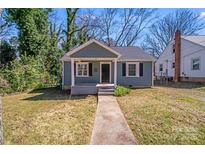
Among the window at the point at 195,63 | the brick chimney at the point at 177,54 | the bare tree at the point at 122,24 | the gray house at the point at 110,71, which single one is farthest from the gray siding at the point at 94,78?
the bare tree at the point at 122,24

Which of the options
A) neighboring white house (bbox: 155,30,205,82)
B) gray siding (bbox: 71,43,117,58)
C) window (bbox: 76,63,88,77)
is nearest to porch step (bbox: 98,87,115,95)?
gray siding (bbox: 71,43,117,58)

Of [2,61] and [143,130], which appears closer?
[143,130]

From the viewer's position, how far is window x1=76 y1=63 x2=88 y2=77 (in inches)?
674

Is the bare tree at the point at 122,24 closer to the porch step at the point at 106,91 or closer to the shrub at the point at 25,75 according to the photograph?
the shrub at the point at 25,75

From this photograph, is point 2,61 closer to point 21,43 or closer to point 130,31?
point 21,43

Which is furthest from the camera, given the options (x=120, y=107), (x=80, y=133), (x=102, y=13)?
(x=102, y=13)

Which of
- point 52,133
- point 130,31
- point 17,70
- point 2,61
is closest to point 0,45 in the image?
point 2,61

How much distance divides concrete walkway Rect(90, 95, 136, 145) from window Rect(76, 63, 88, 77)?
28.5 feet

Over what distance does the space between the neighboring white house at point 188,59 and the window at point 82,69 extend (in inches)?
422

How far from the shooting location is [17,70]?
16844mm

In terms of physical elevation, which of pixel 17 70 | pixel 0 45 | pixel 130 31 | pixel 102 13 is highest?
pixel 102 13

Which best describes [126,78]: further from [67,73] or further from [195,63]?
[195,63]

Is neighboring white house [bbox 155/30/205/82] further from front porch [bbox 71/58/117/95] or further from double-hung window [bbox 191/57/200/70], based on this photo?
front porch [bbox 71/58/117/95]
